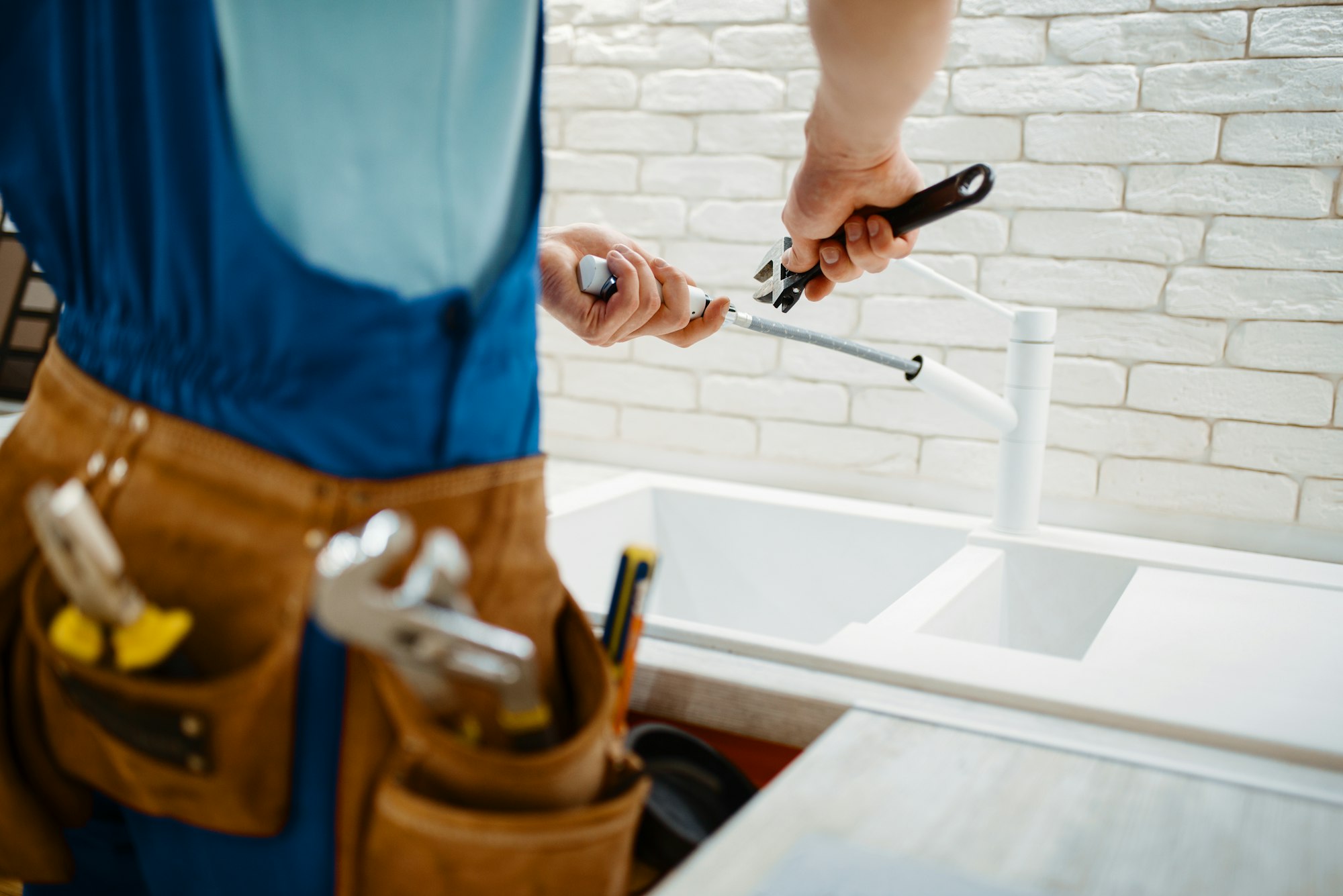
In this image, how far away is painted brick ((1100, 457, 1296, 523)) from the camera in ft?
3.25

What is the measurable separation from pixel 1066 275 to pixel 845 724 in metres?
0.67

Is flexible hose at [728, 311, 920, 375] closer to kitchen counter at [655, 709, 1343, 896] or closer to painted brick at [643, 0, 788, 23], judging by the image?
kitchen counter at [655, 709, 1343, 896]

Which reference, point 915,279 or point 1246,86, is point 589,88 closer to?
point 915,279

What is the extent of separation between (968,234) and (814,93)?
0.24 metres

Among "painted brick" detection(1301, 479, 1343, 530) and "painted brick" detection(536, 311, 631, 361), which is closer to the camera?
"painted brick" detection(1301, 479, 1343, 530)

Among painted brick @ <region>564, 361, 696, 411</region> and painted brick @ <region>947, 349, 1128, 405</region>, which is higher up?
painted brick @ <region>947, 349, 1128, 405</region>

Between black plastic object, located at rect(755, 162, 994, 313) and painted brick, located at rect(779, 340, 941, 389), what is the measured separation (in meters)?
0.28

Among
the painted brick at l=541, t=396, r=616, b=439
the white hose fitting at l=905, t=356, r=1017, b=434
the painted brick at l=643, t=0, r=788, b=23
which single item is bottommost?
the painted brick at l=541, t=396, r=616, b=439

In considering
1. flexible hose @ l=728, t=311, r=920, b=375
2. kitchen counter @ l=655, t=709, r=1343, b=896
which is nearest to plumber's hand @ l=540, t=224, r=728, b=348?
flexible hose @ l=728, t=311, r=920, b=375

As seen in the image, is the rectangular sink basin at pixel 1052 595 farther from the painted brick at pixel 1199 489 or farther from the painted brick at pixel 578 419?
the painted brick at pixel 578 419

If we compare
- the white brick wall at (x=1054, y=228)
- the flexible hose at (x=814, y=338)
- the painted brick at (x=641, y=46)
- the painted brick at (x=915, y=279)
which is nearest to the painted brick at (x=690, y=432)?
the white brick wall at (x=1054, y=228)

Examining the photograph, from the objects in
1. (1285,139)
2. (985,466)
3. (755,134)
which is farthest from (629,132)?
(1285,139)

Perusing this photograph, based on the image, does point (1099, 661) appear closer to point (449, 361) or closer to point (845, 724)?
point (845, 724)

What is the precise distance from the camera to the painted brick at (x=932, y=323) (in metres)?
1.09
